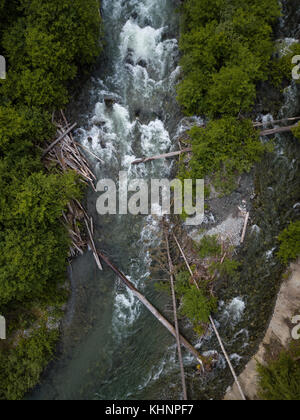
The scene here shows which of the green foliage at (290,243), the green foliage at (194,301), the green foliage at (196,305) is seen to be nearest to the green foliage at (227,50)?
the green foliage at (290,243)

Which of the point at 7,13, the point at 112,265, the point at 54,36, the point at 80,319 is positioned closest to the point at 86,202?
the point at 112,265

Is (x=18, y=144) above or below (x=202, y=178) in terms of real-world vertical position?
above

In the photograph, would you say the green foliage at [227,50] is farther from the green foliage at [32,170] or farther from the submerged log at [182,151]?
the green foliage at [32,170]

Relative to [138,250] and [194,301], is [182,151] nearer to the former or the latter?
[138,250]

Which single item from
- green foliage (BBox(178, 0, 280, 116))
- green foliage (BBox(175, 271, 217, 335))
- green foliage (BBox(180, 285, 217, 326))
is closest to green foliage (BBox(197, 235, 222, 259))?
green foliage (BBox(175, 271, 217, 335))

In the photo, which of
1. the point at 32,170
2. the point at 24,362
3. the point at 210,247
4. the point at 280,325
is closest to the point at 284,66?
the point at 210,247

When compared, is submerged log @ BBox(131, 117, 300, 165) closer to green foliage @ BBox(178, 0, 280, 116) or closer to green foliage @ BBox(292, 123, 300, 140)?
green foliage @ BBox(292, 123, 300, 140)

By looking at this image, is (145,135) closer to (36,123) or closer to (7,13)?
(36,123)

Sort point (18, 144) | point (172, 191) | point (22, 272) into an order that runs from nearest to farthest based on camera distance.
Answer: point (22, 272) < point (18, 144) < point (172, 191)
